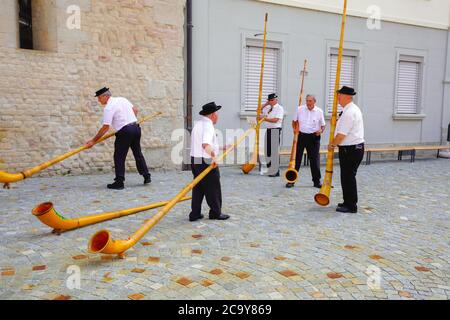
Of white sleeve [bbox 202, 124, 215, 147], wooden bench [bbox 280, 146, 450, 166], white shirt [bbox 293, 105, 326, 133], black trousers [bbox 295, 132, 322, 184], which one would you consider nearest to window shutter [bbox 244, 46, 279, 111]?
wooden bench [bbox 280, 146, 450, 166]

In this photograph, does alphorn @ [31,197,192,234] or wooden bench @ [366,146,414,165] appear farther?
wooden bench @ [366,146,414,165]

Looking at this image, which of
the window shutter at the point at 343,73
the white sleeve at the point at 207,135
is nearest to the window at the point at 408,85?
the window shutter at the point at 343,73

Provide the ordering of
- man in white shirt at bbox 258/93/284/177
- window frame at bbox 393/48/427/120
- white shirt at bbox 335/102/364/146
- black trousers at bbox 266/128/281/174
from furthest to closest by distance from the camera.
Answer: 1. window frame at bbox 393/48/427/120
2. black trousers at bbox 266/128/281/174
3. man in white shirt at bbox 258/93/284/177
4. white shirt at bbox 335/102/364/146

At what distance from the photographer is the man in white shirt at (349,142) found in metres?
6.35

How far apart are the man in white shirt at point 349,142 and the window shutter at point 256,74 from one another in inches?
197

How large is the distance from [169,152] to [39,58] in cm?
329

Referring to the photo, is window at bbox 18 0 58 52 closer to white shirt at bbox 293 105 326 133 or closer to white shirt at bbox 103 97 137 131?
white shirt at bbox 103 97 137 131

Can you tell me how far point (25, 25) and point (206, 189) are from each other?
588 cm

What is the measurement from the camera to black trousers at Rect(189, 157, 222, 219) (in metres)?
5.85

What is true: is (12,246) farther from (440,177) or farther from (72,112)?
(440,177)

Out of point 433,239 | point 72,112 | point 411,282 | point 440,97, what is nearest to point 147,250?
point 411,282

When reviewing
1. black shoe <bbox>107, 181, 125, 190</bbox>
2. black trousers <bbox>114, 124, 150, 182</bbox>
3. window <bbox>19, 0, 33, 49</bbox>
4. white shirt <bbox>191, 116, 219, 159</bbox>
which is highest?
window <bbox>19, 0, 33, 49</bbox>

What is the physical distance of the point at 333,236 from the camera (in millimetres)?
5230

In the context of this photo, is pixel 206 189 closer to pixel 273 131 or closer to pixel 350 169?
pixel 350 169
